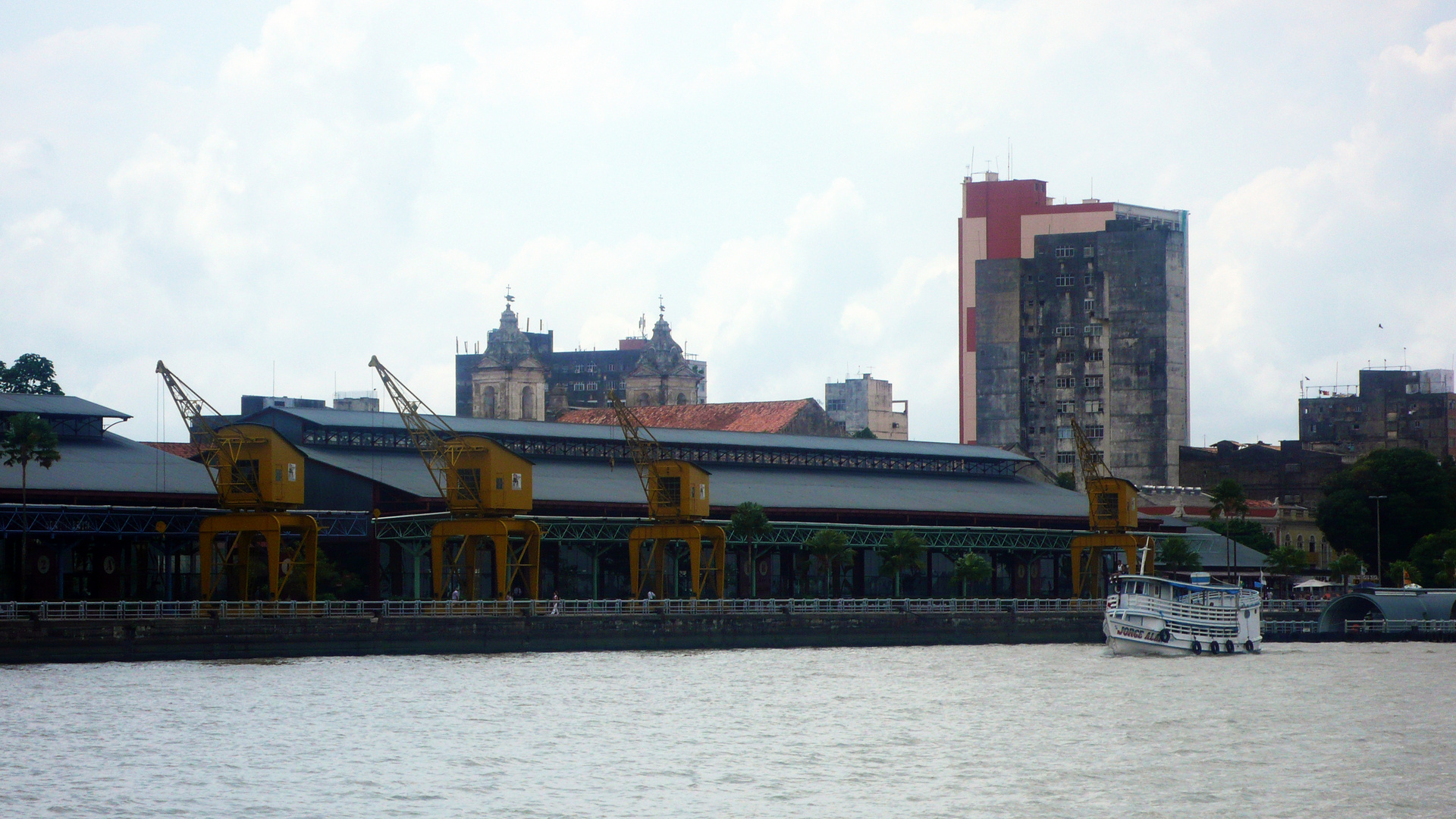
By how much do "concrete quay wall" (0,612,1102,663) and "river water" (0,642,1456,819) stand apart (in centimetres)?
189

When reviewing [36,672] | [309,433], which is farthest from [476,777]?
[309,433]

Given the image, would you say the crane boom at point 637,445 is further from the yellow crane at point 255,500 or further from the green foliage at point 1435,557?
the green foliage at point 1435,557

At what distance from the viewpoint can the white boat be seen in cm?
10588

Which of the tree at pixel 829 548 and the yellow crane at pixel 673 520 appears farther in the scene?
the tree at pixel 829 548

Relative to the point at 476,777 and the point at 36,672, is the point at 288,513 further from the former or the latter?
the point at 476,777

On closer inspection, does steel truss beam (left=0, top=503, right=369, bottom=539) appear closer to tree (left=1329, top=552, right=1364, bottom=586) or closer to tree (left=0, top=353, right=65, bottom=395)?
tree (left=0, top=353, right=65, bottom=395)

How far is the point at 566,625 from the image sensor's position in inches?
4161

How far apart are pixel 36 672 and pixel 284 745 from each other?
25.3 m

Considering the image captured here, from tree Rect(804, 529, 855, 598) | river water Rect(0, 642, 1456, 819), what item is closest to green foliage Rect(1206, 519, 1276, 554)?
tree Rect(804, 529, 855, 598)

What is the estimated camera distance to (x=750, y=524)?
405ft

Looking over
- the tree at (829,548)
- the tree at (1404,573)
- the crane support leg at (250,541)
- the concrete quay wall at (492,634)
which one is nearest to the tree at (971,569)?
the concrete quay wall at (492,634)

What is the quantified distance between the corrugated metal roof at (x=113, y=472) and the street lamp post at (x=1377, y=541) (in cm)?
9534

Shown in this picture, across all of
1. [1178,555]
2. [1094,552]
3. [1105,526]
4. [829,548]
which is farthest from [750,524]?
[1178,555]

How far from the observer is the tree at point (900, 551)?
13050 cm
